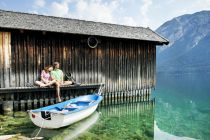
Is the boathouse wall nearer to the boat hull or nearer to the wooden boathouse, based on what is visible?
the wooden boathouse

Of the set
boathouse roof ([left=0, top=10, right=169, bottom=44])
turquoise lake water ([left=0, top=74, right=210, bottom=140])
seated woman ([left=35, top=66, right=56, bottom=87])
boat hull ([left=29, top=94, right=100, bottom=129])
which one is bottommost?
turquoise lake water ([left=0, top=74, right=210, bottom=140])

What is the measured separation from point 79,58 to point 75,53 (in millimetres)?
425

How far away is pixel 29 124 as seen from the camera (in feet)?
43.1

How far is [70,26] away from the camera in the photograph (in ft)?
59.6

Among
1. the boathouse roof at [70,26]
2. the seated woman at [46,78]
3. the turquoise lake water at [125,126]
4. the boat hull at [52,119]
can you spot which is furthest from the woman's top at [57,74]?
the boat hull at [52,119]

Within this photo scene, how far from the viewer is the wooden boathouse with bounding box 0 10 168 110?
A: 1540cm

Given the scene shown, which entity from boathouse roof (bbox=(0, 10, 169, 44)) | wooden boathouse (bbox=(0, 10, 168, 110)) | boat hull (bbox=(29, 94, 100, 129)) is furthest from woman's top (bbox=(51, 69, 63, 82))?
boat hull (bbox=(29, 94, 100, 129))

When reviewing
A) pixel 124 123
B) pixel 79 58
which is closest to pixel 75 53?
pixel 79 58

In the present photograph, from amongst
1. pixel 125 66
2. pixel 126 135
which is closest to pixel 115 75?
pixel 125 66

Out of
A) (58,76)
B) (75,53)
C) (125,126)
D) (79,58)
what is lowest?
(125,126)

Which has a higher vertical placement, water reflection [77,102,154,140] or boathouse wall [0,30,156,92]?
boathouse wall [0,30,156,92]

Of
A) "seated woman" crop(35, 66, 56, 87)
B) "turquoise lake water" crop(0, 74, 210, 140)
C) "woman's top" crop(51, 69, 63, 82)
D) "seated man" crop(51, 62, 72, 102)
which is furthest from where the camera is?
"woman's top" crop(51, 69, 63, 82)

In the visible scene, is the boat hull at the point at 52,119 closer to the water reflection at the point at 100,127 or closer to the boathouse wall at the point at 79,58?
the water reflection at the point at 100,127

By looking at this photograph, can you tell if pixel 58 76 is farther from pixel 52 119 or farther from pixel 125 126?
pixel 52 119
